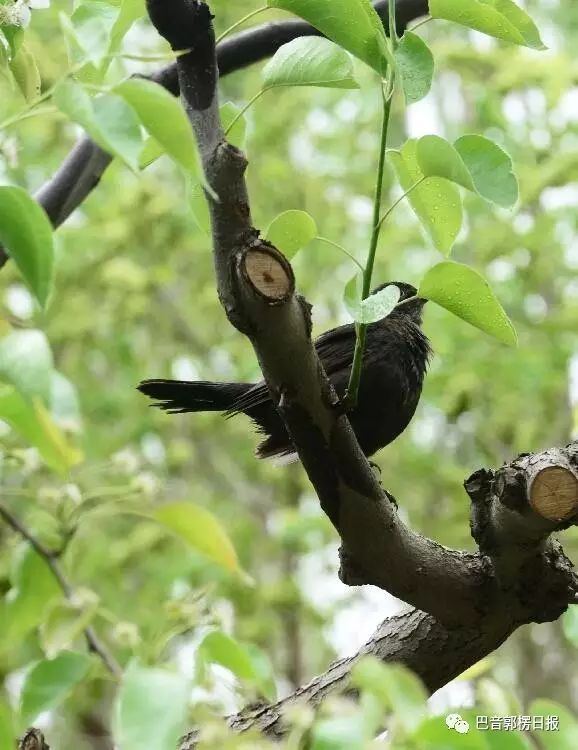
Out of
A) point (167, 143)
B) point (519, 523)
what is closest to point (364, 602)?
point (519, 523)

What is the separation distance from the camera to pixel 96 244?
16.4 ft

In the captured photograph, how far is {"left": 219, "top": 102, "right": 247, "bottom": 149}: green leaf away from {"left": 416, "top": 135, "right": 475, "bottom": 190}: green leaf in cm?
28

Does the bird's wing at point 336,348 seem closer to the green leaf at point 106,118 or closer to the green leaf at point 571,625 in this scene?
the green leaf at point 571,625

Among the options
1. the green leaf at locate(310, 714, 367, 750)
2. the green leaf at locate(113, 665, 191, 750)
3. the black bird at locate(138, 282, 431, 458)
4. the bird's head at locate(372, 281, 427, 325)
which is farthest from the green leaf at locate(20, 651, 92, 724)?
the bird's head at locate(372, 281, 427, 325)

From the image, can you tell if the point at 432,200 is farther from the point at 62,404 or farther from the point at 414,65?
the point at 62,404

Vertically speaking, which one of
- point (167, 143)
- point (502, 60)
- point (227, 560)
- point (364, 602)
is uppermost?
point (502, 60)

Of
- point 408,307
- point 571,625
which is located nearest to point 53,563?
point 571,625

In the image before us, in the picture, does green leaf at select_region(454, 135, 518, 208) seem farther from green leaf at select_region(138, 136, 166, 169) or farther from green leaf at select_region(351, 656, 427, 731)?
green leaf at select_region(351, 656, 427, 731)

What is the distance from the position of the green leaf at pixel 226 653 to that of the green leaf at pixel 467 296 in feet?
1.67

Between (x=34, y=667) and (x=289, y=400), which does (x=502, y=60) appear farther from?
(x=34, y=667)

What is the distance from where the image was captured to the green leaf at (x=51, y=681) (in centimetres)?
113

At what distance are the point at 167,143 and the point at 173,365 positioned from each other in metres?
4.70

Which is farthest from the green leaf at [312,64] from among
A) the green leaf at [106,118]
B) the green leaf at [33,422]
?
the green leaf at [33,422]

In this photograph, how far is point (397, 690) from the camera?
0.81 m
